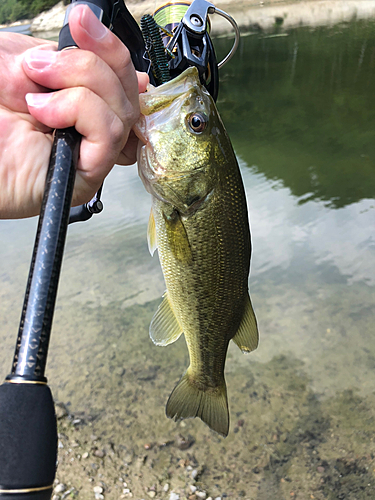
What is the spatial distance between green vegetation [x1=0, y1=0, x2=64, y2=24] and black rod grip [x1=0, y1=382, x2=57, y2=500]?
2662 inches

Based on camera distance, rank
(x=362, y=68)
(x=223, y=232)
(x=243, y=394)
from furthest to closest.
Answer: (x=362, y=68) < (x=243, y=394) < (x=223, y=232)

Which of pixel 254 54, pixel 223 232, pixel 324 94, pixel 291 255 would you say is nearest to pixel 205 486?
pixel 223 232

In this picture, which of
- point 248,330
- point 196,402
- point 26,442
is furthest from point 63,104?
point 196,402

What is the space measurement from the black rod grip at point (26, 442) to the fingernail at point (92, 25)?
32.8 inches

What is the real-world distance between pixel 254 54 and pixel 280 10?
17.3 metres

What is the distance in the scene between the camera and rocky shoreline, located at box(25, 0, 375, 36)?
26650 millimetres

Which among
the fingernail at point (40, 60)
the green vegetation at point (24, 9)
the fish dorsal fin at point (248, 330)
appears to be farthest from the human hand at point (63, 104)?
the green vegetation at point (24, 9)

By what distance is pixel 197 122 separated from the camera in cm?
149

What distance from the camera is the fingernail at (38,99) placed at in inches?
41.4

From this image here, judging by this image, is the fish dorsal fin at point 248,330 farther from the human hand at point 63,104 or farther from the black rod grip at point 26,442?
the black rod grip at point 26,442

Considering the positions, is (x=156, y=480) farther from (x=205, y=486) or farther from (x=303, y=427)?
(x=303, y=427)

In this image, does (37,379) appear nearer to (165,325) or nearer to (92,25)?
(92,25)

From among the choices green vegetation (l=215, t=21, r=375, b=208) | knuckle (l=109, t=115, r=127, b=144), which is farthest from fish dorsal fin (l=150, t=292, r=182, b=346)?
green vegetation (l=215, t=21, r=375, b=208)

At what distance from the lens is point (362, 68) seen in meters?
14.7
